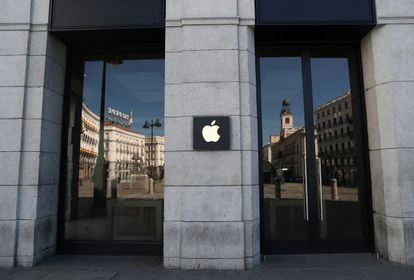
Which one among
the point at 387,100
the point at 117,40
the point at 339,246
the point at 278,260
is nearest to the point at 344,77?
the point at 387,100

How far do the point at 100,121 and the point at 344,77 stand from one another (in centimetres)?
604

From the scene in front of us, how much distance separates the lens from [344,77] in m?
7.43

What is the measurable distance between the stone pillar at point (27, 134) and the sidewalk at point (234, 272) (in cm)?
59

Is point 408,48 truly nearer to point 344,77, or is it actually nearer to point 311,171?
point 344,77

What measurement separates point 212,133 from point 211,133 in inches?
0.8

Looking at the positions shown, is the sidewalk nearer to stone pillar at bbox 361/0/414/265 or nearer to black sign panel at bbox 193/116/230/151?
stone pillar at bbox 361/0/414/265

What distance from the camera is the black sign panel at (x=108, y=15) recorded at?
649 centimetres

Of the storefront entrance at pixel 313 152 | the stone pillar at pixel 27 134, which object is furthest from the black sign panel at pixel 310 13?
the stone pillar at pixel 27 134

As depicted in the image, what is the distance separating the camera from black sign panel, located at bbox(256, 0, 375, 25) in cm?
644

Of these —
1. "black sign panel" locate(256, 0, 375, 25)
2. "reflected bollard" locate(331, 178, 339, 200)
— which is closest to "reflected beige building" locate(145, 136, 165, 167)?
"black sign panel" locate(256, 0, 375, 25)

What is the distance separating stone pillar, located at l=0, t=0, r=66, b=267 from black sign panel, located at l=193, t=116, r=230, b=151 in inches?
129

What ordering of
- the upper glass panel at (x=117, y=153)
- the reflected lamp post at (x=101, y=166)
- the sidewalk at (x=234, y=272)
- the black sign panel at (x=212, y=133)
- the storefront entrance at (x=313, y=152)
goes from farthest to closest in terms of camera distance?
the reflected lamp post at (x=101, y=166)
the upper glass panel at (x=117, y=153)
the storefront entrance at (x=313, y=152)
the black sign panel at (x=212, y=133)
the sidewalk at (x=234, y=272)

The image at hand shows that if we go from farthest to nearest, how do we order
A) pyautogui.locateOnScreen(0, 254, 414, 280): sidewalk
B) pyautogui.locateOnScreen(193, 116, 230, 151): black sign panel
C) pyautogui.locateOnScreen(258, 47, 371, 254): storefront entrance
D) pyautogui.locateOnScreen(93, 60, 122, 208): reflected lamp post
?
pyautogui.locateOnScreen(93, 60, 122, 208): reflected lamp post < pyautogui.locateOnScreen(258, 47, 371, 254): storefront entrance < pyautogui.locateOnScreen(193, 116, 230, 151): black sign panel < pyautogui.locateOnScreen(0, 254, 414, 280): sidewalk

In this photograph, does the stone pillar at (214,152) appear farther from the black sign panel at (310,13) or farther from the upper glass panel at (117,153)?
the upper glass panel at (117,153)
